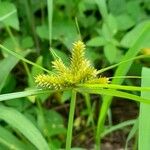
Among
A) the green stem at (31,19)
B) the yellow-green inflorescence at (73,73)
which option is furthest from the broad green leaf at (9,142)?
the green stem at (31,19)

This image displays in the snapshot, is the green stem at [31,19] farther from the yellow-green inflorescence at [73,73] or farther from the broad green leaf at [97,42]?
the yellow-green inflorescence at [73,73]

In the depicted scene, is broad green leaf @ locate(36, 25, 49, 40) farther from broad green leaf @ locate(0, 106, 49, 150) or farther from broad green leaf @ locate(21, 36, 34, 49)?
broad green leaf @ locate(0, 106, 49, 150)

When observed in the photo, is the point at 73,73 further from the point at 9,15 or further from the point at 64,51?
the point at 64,51

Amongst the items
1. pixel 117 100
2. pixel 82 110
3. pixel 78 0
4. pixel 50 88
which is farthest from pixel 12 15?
pixel 50 88

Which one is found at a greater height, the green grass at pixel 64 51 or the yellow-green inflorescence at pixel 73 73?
the green grass at pixel 64 51

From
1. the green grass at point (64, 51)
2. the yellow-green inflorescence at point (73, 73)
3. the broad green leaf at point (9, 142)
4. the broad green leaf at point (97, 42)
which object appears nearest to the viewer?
the yellow-green inflorescence at point (73, 73)

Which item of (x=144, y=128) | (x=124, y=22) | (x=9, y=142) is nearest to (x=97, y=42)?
(x=124, y=22)

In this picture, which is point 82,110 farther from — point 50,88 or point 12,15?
point 50,88

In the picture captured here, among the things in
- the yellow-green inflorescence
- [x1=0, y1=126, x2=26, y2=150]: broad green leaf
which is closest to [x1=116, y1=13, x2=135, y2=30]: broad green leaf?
[x1=0, y1=126, x2=26, y2=150]: broad green leaf
